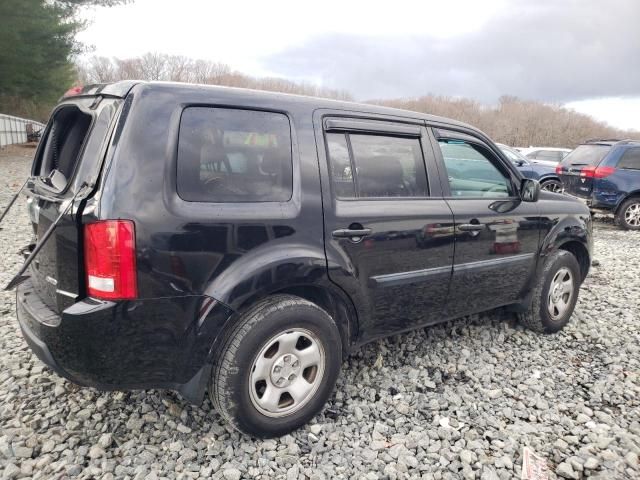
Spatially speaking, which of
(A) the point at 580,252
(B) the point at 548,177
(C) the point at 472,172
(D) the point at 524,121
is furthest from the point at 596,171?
(D) the point at 524,121

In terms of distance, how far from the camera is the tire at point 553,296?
12.7ft

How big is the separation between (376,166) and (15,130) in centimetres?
2893

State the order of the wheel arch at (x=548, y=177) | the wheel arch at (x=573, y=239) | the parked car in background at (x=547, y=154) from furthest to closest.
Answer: the parked car in background at (x=547, y=154) < the wheel arch at (x=548, y=177) < the wheel arch at (x=573, y=239)

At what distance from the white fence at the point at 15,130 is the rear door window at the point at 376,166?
25.2m

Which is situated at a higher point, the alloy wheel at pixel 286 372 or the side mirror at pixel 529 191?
the side mirror at pixel 529 191

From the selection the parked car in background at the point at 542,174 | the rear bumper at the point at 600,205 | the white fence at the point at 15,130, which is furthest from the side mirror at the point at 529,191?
the white fence at the point at 15,130

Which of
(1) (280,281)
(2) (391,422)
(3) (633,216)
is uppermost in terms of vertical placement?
(1) (280,281)

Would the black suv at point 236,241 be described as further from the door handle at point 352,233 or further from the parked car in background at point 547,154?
the parked car in background at point 547,154

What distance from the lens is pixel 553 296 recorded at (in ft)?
13.1

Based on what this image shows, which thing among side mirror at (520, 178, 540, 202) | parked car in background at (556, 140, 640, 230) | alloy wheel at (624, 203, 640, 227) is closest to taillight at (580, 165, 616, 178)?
parked car in background at (556, 140, 640, 230)

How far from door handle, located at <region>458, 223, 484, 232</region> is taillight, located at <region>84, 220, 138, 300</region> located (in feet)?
6.91

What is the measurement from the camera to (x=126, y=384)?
2.21 meters

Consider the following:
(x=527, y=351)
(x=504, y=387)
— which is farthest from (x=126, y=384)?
(x=527, y=351)

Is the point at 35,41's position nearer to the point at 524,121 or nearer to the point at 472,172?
the point at 472,172
